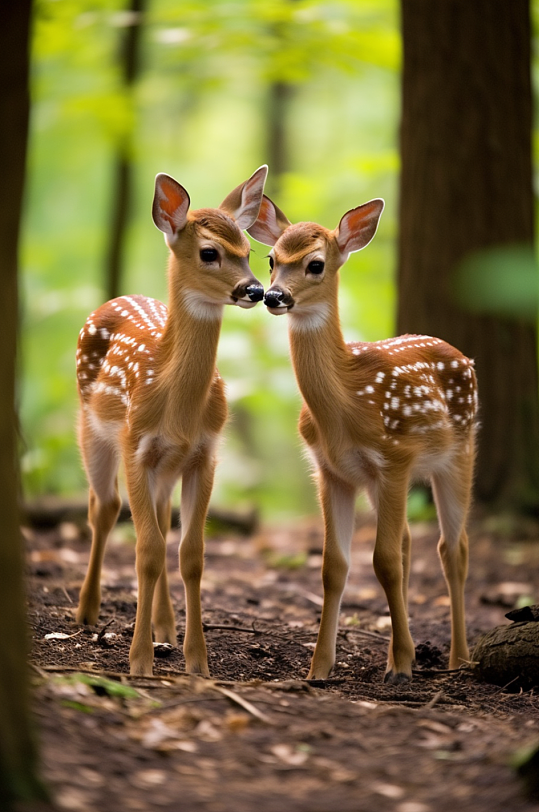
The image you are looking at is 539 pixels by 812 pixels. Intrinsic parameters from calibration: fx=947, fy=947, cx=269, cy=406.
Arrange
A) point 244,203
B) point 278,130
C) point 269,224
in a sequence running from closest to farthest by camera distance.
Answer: point 244,203 → point 269,224 → point 278,130

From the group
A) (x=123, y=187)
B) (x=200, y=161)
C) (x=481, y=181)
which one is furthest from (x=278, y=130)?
(x=481, y=181)

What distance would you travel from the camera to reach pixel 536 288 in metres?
7.41

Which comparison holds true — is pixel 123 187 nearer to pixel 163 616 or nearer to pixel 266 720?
pixel 163 616

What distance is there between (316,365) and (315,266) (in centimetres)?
46

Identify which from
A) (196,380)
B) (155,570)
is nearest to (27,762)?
(155,570)

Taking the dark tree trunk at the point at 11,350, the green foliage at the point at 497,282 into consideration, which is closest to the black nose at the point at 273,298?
the dark tree trunk at the point at 11,350

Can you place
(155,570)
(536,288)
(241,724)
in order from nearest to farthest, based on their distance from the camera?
(241,724), (155,570), (536,288)

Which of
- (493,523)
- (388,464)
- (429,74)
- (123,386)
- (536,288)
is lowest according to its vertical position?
(493,523)

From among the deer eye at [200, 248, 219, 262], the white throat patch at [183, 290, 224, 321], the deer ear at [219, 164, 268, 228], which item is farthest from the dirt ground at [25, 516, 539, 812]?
the deer ear at [219, 164, 268, 228]

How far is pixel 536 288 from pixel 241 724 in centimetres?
515

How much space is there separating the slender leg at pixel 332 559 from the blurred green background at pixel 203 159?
0.37 m

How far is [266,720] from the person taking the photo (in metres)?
3.27

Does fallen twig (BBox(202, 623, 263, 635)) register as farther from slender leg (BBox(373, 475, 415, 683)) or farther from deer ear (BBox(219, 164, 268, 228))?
deer ear (BBox(219, 164, 268, 228))

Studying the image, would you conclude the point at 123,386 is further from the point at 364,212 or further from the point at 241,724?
the point at 241,724
